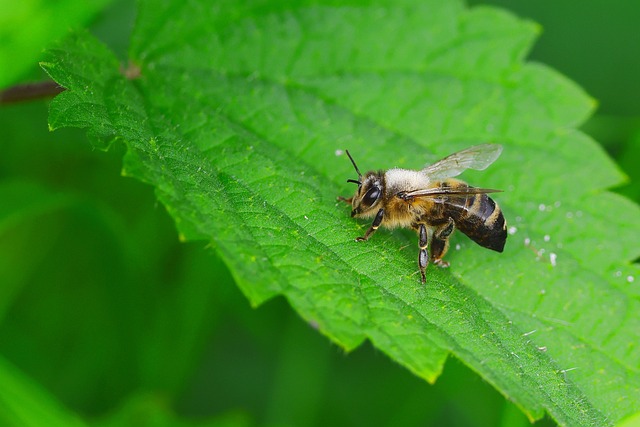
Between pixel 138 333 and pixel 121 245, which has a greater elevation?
pixel 121 245

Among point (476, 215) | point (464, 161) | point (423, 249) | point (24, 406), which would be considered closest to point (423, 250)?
point (423, 249)

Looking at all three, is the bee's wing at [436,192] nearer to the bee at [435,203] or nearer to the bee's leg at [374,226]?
the bee at [435,203]

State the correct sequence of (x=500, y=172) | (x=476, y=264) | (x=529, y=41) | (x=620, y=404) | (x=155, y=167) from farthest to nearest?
1. (x=529, y=41)
2. (x=500, y=172)
3. (x=476, y=264)
4. (x=620, y=404)
5. (x=155, y=167)

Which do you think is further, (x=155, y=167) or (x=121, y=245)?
(x=121, y=245)

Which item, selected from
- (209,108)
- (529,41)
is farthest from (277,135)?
(529,41)

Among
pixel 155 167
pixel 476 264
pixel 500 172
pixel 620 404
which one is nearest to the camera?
pixel 155 167

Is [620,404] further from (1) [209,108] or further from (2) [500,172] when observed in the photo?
(1) [209,108]

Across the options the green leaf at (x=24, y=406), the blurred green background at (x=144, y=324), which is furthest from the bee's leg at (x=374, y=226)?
the green leaf at (x=24, y=406)

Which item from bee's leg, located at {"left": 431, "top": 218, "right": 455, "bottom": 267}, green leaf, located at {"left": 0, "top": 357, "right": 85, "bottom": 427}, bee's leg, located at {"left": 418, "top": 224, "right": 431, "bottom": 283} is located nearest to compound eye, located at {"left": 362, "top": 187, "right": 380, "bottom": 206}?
bee's leg, located at {"left": 418, "top": 224, "right": 431, "bottom": 283}
